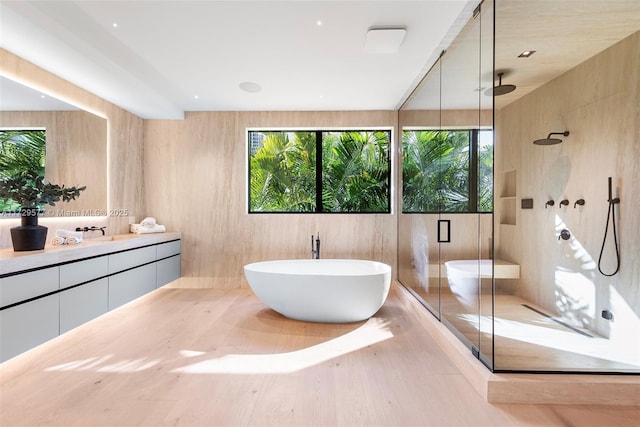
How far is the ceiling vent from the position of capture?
2443 mm

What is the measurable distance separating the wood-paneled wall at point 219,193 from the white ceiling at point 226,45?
541 millimetres

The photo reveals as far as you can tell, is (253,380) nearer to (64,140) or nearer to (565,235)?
(565,235)

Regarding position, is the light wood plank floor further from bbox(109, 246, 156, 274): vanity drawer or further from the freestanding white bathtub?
bbox(109, 246, 156, 274): vanity drawer

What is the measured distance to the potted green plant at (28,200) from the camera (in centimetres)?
247

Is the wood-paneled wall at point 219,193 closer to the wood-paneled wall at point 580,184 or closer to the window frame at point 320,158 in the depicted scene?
the window frame at point 320,158

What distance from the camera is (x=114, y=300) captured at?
3.12 meters

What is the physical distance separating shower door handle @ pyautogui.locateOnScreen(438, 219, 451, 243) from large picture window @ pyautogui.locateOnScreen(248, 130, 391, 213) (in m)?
1.65

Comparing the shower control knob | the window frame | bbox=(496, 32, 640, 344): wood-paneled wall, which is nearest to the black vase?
the window frame

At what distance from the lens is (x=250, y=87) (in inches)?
141

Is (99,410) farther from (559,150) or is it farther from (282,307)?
(559,150)

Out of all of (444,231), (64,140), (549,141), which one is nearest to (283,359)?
(444,231)

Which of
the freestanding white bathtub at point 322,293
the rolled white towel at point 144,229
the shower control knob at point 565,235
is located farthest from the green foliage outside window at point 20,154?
the shower control knob at point 565,235

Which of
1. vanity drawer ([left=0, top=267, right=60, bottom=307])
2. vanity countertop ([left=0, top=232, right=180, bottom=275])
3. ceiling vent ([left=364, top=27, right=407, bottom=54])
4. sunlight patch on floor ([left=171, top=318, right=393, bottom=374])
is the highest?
ceiling vent ([left=364, top=27, right=407, bottom=54])

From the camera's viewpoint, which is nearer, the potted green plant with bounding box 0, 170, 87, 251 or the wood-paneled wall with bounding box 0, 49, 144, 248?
the potted green plant with bounding box 0, 170, 87, 251
